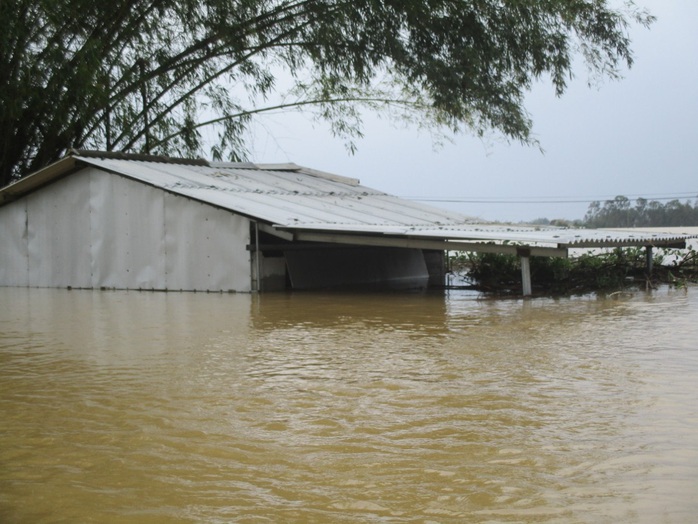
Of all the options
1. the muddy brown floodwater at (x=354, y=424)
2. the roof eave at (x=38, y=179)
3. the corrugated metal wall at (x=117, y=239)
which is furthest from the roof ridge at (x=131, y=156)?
the muddy brown floodwater at (x=354, y=424)

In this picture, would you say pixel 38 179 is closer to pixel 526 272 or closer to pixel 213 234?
pixel 213 234

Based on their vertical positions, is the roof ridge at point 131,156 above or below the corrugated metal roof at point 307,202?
above

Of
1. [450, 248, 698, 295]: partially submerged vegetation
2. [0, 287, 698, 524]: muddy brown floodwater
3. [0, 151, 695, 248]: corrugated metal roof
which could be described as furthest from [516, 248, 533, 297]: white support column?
[0, 287, 698, 524]: muddy brown floodwater

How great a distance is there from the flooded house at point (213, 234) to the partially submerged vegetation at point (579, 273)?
0.45m

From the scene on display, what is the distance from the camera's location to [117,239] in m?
13.3

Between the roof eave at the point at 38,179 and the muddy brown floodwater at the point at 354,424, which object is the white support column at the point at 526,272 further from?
the roof eave at the point at 38,179

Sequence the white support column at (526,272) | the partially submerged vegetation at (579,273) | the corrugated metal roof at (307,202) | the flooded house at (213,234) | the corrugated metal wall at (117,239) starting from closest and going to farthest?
the white support column at (526,272) → the corrugated metal roof at (307,202) → the flooded house at (213,234) → the partially submerged vegetation at (579,273) → the corrugated metal wall at (117,239)

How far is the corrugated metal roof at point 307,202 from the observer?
11023 mm

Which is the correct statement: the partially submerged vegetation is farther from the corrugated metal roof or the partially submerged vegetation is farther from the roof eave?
the roof eave

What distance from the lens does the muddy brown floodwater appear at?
9.75 feet

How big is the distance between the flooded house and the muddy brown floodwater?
3.78 m

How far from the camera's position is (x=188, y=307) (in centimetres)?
993

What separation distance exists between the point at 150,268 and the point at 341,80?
6.05m

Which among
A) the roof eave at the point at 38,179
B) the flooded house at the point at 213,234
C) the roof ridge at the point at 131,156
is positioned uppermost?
the roof ridge at the point at 131,156
